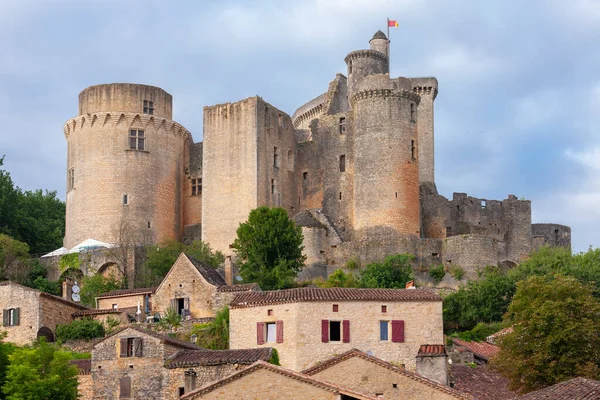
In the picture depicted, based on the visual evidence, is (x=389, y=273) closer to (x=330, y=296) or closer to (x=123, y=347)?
(x=330, y=296)

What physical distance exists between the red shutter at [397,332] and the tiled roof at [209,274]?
14.4 metres

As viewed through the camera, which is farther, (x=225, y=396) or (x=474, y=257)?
(x=474, y=257)

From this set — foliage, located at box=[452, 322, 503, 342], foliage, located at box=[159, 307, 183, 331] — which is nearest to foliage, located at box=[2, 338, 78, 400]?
foliage, located at box=[159, 307, 183, 331]

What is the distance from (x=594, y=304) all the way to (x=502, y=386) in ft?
16.8

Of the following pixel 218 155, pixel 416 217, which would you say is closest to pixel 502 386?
pixel 416 217

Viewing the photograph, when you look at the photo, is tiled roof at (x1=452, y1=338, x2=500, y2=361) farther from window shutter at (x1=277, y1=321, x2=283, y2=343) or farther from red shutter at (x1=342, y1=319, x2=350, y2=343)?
window shutter at (x1=277, y1=321, x2=283, y2=343)

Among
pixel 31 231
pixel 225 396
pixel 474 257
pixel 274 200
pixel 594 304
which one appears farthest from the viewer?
pixel 31 231

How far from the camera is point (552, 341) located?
50.1 metres

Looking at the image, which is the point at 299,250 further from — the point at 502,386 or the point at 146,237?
the point at 502,386

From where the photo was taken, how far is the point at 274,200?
83188 mm

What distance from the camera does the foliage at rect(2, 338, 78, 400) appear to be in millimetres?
46406

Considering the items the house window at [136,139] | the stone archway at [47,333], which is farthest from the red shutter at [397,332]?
the house window at [136,139]

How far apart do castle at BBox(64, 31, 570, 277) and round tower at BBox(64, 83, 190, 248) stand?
0.08m

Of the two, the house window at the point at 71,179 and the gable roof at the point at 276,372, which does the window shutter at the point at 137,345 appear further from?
the house window at the point at 71,179
